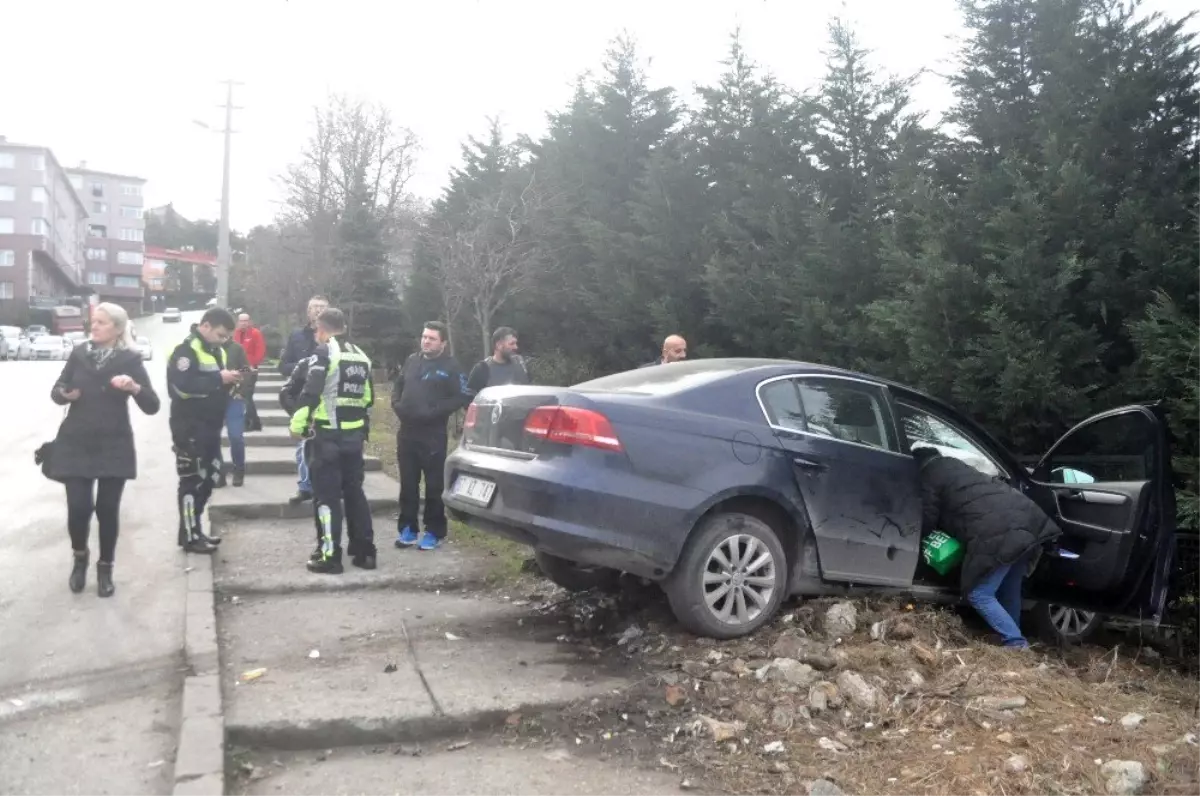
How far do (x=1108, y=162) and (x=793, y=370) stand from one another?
5218 millimetres

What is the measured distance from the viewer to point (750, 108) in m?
16.4

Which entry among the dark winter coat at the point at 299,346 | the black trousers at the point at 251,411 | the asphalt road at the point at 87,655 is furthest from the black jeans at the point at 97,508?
the black trousers at the point at 251,411

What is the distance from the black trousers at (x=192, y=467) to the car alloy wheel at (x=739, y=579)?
411 cm

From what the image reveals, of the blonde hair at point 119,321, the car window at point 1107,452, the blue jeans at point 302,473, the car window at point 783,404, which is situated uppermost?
the blonde hair at point 119,321

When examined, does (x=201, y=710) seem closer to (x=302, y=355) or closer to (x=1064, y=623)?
(x=1064, y=623)

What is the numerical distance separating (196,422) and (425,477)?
1.70 meters

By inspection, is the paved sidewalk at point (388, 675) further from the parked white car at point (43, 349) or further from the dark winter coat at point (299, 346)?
the parked white car at point (43, 349)

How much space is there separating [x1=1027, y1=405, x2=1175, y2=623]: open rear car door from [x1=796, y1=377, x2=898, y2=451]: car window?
106 cm

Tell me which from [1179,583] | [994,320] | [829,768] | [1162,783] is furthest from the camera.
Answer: [994,320]

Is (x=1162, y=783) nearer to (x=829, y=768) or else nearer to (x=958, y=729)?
(x=958, y=729)

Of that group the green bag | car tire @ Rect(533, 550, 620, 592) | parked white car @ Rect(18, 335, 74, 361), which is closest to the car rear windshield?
car tire @ Rect(533, 550, 620, 592)

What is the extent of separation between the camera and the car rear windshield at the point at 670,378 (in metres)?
5.55

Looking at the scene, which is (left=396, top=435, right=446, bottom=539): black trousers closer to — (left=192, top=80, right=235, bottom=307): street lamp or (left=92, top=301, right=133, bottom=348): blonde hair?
(left=92, top=301, right=133, bottom=348): blonde hair

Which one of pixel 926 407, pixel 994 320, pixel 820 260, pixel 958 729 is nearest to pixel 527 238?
pixel 820 260
